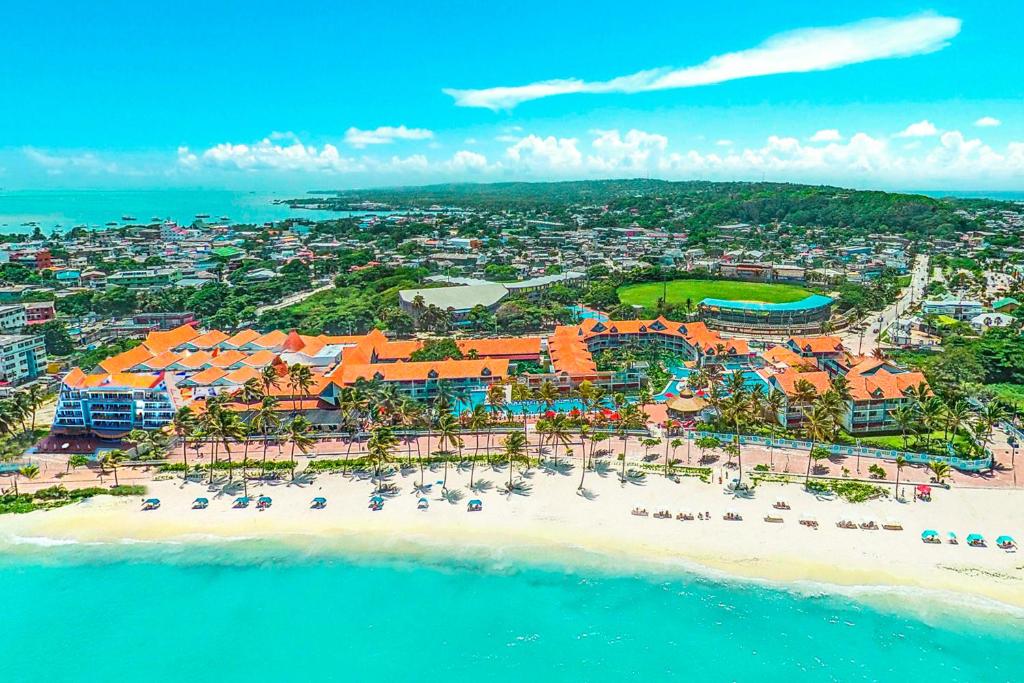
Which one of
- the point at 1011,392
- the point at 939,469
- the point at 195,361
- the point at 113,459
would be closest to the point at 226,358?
the point at 195,361

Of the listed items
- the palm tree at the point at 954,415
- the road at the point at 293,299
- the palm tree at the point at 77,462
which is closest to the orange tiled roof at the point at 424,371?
the palm tree at the point at 77,462

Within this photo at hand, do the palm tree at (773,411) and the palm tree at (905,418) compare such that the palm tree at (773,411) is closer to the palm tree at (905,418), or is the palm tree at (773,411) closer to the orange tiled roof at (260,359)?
the palm tree at (905,418)

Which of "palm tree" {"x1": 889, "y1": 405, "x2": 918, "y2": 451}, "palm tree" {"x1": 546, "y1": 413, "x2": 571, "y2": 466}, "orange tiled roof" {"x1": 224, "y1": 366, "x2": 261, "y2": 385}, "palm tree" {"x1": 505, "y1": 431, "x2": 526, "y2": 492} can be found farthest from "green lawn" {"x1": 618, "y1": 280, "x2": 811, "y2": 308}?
"palm tree" {"x1": 505, "y1": 431, "x2": 526, "y2": 492}

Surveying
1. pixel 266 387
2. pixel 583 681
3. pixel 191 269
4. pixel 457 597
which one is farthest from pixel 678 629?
pixel 191 269

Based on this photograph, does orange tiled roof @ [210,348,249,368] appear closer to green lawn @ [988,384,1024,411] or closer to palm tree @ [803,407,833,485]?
palm tree @ [803,407,833,485]

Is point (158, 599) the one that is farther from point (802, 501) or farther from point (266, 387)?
point (802, 501)
